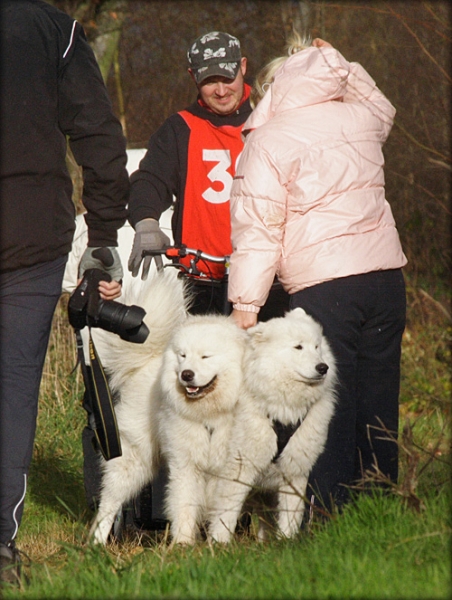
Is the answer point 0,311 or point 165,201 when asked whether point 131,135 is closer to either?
point 165,201

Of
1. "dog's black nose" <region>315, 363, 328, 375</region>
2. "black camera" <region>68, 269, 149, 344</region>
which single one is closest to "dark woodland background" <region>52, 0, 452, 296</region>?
"dog's black nose" <region>315, 363, 328, 375</region>

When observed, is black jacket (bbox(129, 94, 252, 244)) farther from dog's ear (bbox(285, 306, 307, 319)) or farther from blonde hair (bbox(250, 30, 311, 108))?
dog's ear (bbox(285, 306, 307, 319))

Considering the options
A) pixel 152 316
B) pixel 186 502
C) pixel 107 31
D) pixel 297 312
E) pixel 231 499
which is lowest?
pixel 186 502

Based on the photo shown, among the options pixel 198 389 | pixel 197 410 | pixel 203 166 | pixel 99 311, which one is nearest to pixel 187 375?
pixel 198 389

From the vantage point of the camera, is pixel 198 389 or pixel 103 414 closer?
pixel 103 414

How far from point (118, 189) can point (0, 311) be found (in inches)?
27.4

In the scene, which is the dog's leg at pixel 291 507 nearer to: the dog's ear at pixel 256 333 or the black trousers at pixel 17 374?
the dog's ear at pixel 256 333

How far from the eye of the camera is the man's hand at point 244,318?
11.9ft

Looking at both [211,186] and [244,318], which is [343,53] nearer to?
[211,186]

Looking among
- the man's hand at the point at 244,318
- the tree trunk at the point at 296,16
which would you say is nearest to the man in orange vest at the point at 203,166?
the man's hand at the point at 244,318

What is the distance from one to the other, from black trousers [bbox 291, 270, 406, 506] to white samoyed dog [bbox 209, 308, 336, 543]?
6cm

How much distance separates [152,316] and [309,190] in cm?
113

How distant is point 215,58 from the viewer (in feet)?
13.8

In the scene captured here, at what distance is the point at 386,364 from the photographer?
12.1 ft
